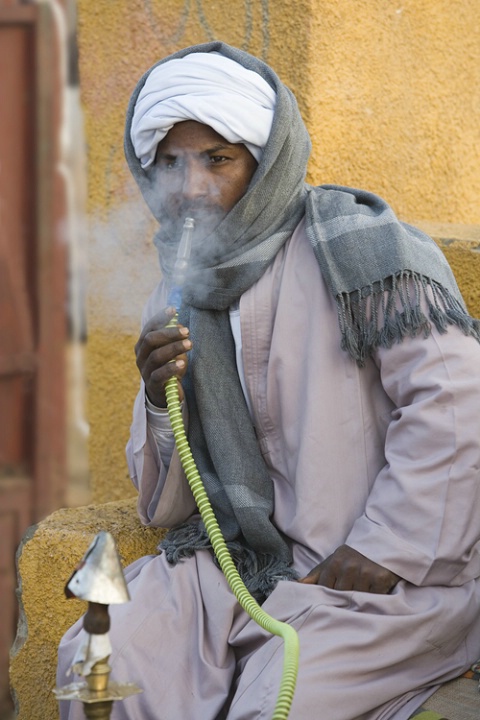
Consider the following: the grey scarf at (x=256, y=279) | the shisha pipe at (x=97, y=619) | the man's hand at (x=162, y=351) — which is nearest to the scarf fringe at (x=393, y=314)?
the grey scarf at (x=256, y=279)

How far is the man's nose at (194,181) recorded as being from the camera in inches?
116

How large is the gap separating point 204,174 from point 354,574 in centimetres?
116

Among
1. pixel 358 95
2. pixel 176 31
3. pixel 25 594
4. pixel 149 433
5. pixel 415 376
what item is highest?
pixel 176 31

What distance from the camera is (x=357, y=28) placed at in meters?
3.91

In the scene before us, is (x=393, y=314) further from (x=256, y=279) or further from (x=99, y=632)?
(x=99, y=632)

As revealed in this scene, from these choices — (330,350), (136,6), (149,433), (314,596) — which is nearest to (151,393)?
(149,433)

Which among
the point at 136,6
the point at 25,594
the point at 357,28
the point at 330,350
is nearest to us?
the point at 330,350

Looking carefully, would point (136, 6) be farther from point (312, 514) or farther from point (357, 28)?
point (312, 514)

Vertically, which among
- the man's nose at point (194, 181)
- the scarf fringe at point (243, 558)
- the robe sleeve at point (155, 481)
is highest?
the man's nose at point (194, 181)

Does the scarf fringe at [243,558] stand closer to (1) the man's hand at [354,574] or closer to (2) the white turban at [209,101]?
(1) the man's hand at [354,574]

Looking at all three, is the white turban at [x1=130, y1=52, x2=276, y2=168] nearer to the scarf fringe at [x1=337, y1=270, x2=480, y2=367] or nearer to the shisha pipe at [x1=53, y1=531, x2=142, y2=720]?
the scarf fringe at [x1=337, y1=270, x2=480, y2=367]

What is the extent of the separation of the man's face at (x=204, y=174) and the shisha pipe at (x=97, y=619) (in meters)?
1.26

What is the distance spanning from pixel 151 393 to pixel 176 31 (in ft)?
5.94

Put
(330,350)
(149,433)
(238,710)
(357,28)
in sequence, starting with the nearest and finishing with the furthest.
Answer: (238,710) < (330,350) < (149,433) < (357,28)
